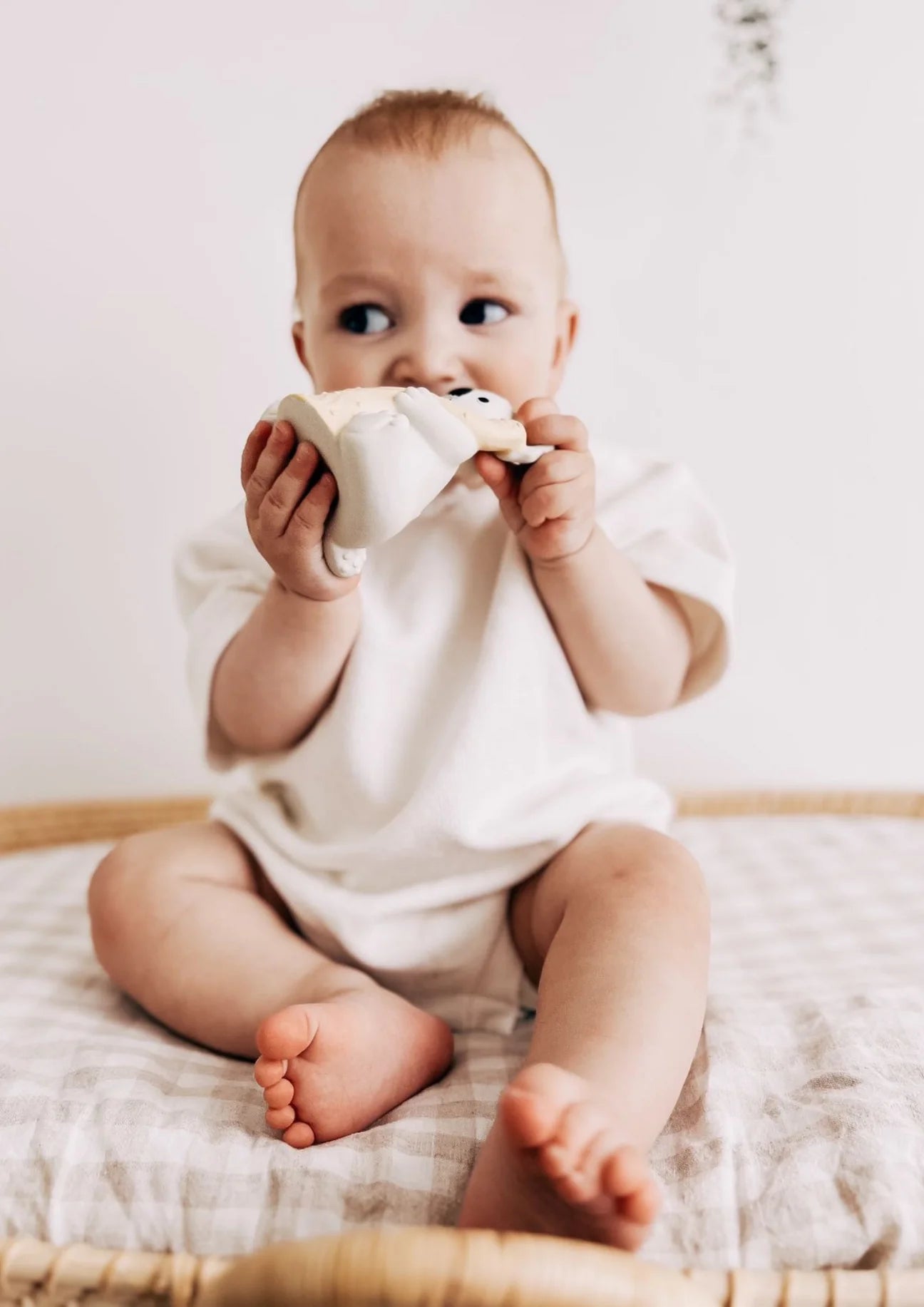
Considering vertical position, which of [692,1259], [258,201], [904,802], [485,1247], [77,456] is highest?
[258,201]

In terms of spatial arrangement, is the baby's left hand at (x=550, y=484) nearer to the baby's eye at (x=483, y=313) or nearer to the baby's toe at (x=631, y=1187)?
the baby's eye at (x=483, y=313)

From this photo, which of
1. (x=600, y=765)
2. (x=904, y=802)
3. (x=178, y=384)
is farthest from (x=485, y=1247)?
(x=178, y=384)

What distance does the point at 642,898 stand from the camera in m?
0.68

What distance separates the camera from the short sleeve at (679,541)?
878 millimetres

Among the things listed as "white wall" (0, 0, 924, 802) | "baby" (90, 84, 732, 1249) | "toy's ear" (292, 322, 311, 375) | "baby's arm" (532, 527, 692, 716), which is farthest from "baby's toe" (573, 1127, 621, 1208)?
"white wall" (0, 0, 924, 802)

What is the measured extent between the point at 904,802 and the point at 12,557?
1.11m

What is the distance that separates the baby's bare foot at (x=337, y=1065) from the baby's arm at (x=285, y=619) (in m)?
0.24

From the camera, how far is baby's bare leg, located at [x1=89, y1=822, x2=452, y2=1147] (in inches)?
24.1

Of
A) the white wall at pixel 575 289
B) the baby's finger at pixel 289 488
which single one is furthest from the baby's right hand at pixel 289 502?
the white wall at pixel 575 289

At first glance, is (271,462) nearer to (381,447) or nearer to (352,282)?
(381,447)

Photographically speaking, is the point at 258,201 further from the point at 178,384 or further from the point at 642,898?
the point at 642,898

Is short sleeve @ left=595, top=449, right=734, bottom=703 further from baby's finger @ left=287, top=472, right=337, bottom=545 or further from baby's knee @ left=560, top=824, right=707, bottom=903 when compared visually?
baby's finger @ left=287, top=472, right=337, bottom=545

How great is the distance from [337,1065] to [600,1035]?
0.49 ft

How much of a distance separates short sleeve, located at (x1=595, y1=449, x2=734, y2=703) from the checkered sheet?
0.26 m
